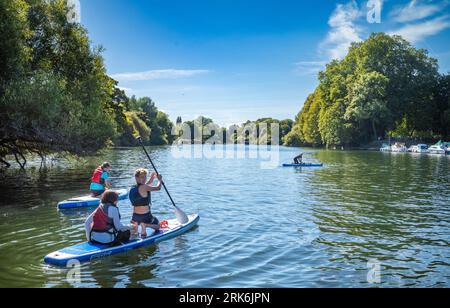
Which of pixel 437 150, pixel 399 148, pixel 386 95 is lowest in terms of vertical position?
pixel 437 150

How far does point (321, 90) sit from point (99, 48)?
87300 mm

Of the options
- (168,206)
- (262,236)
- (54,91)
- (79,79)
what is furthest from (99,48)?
(262,236)

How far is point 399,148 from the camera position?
82.6m

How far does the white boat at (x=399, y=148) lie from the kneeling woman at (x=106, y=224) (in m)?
79.8

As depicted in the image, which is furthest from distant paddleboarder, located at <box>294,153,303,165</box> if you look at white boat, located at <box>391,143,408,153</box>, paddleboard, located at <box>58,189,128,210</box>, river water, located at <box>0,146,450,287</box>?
white boat, located at <box>391,143,408,153</box>

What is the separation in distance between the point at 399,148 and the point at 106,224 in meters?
80.8

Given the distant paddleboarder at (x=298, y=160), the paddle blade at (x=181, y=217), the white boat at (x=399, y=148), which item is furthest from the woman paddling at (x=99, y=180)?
the white boat at (x=399, y=148)

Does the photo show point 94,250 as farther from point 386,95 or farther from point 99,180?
point 386,95

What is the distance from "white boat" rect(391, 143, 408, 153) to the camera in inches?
3238

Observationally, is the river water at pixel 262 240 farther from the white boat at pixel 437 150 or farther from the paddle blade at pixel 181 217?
the white boat at pixel 437 150

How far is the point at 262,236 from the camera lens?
14312 mm

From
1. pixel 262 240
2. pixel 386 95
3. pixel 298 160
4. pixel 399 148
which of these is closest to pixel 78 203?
pixel 262 240
